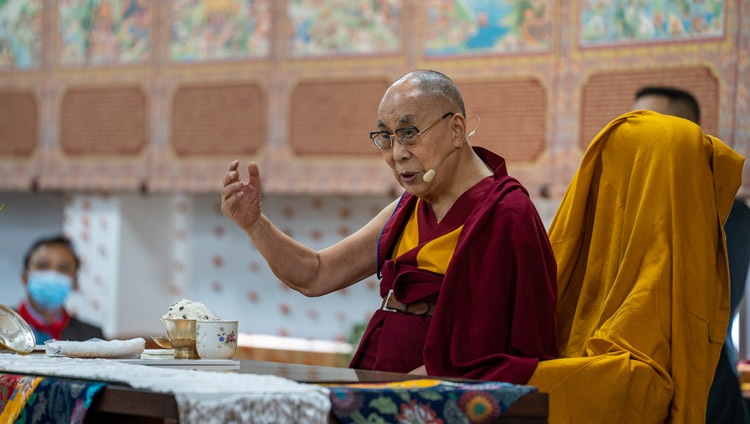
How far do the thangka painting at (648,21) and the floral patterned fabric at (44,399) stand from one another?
6.25 m

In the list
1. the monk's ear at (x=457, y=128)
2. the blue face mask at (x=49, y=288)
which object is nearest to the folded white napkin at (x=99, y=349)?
the monk's ear at (x=457, y=128)

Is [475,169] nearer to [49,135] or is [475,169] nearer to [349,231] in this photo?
[349,231]

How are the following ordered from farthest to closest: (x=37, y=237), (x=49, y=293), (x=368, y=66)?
(x=37, y=237), (x=368, y=66), (x=49, y=293)

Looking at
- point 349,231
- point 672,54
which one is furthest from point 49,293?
point 672,54

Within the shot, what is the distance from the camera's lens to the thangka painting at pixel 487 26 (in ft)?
27.5

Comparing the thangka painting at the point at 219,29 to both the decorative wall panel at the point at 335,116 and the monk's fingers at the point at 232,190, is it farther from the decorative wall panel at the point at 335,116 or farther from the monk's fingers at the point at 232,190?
the monk's fingers at the point at 232,190

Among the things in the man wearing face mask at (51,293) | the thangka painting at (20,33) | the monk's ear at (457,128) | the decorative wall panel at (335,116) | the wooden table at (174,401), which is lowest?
the man wearing face mask at (51,293)

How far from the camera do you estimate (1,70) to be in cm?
1079

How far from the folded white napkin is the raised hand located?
0.58 meters

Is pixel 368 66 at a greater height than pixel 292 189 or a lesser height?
greater

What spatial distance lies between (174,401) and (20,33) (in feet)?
30.4

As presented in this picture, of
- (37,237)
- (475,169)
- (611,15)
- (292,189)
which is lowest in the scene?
(37,237)

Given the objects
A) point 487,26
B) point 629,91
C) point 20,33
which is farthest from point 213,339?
point 20,33

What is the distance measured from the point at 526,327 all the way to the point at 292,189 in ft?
20.4
